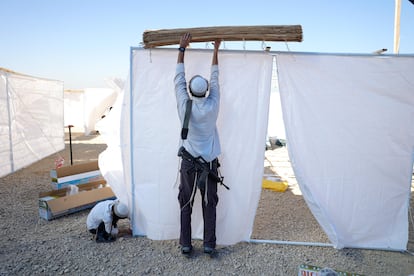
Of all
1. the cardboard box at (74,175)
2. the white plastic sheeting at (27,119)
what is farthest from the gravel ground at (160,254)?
the white plastic sheeting at (27,119)

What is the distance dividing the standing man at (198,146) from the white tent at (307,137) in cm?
24

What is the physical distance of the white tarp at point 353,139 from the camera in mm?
2859

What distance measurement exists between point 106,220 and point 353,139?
8.37 feet

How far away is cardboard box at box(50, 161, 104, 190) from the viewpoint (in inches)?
176

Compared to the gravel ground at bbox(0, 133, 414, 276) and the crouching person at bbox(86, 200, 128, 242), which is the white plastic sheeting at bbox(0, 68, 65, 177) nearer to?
the gravel ground at bbox(0, 133, 414, 276)

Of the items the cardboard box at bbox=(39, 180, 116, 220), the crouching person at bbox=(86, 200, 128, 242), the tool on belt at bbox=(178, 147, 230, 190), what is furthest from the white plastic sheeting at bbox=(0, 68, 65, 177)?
the tool on belt at bbox=(178, 147, 230, 190)

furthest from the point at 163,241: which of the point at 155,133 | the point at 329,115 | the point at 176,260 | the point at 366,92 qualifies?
the point at 366,92

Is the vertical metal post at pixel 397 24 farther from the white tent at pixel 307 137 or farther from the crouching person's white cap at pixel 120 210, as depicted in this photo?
the crouching person's white cap at pixel 120 210

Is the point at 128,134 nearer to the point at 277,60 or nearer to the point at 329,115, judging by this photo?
the point at 277,60

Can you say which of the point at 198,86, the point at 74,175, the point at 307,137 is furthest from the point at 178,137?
the point at 74,175

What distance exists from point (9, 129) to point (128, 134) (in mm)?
4379

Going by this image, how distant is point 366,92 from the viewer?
2.88 metres

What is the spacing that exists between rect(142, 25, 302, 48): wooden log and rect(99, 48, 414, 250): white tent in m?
0.13

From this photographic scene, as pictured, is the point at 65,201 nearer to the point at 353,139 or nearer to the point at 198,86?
the point at 198,86
